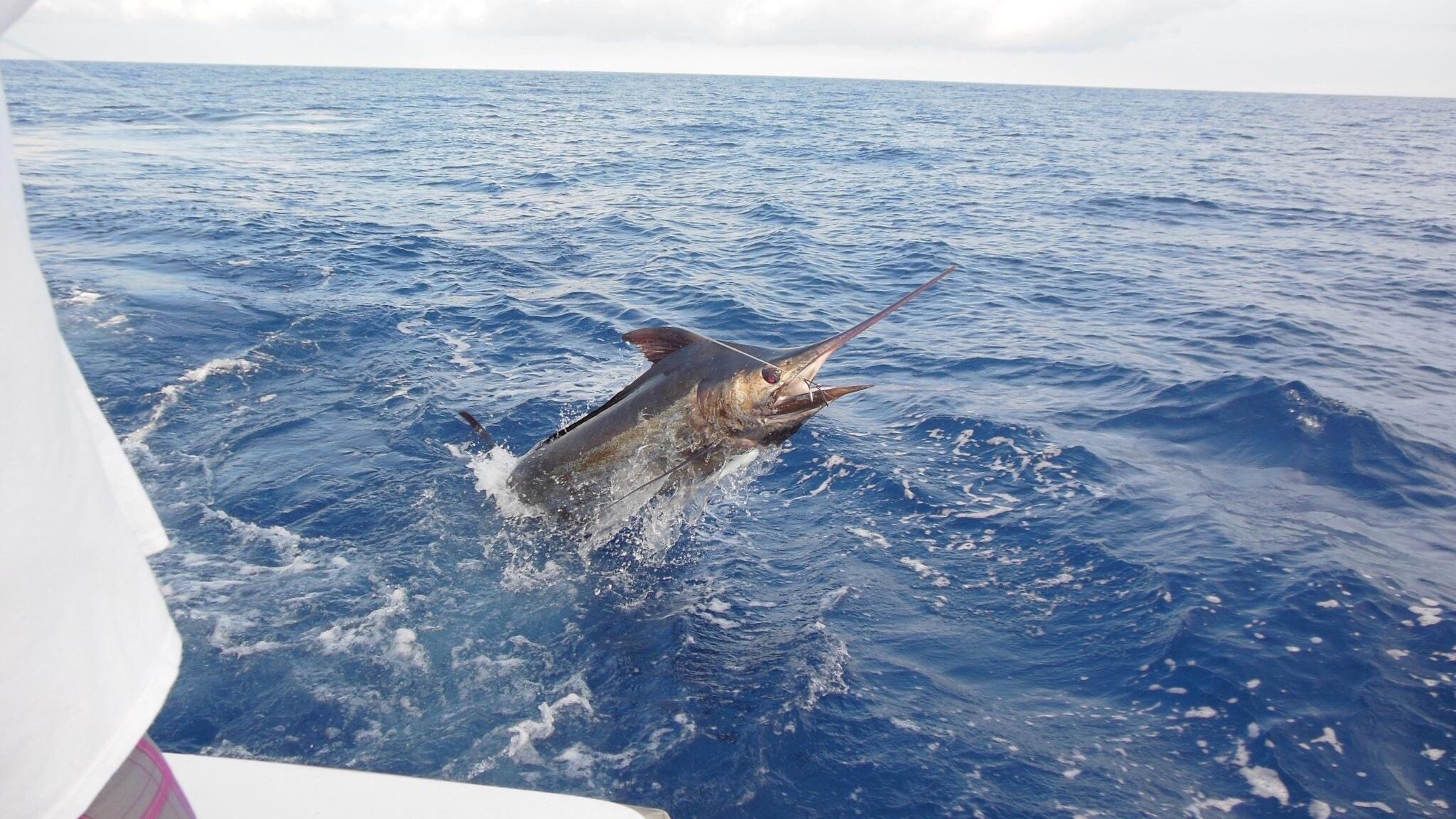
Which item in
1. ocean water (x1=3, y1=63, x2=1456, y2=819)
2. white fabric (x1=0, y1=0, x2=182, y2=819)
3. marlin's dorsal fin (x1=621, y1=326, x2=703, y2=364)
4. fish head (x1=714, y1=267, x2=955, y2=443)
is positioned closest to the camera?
white fabric (x1=0, y1=0, x2=182, y2=819)

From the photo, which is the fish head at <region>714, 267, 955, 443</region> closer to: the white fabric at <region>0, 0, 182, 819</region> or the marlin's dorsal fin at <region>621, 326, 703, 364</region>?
the marlin's dorsal fin at <region>621, 326, 703, 364</region>

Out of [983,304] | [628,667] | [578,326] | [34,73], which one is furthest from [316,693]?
[34,73]

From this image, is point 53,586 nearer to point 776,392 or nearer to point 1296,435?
point 776,392

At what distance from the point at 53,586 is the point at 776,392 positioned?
15.7ft

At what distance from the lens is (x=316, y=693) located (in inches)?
217

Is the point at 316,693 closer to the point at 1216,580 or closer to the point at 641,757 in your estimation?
the point at 641,757

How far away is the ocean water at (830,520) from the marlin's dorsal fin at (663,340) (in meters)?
1.71

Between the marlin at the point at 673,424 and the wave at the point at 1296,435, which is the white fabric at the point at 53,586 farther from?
the wave at the point at 1296,435

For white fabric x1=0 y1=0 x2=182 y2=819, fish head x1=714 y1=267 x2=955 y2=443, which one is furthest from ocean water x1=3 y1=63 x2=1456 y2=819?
fish head x1=714 y1=267 x2=955 y2=443

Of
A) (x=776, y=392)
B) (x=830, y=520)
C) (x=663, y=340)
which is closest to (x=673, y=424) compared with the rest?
(x=663, y=340)

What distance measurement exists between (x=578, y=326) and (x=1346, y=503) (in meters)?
10.1

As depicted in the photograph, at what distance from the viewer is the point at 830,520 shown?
7.94 metres

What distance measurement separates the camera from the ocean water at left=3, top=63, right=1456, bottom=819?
5.21 meters

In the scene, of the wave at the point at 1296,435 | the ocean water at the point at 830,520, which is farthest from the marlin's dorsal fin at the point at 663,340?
the wave at the point at 1296,435
